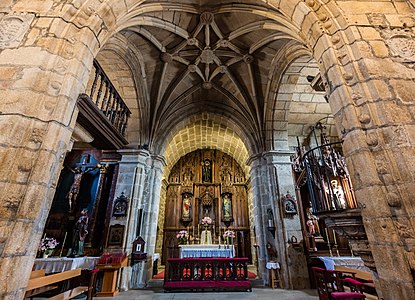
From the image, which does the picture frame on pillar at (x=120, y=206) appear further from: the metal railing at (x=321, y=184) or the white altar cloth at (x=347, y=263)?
the white altar cloth at (x=347, y=263)

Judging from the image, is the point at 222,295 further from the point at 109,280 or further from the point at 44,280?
the point at 44,280

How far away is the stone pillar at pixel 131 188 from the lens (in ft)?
17.6

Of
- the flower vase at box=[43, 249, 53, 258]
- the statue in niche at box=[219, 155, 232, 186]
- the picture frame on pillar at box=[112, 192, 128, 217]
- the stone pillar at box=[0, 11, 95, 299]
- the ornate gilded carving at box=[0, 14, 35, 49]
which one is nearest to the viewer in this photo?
the stone pillar at box=[0, 11, 95, 299]

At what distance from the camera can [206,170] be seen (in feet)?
40.1

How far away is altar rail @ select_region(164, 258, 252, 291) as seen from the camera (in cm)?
509

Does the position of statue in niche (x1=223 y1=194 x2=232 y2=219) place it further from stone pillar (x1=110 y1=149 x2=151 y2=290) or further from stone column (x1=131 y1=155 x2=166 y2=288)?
stone pillar (x1=110 y1=149 x2=151 y2=290)

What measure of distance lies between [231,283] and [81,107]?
17.2 feet

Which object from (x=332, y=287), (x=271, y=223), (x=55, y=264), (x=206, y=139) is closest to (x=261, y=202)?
(x=271, y=223)

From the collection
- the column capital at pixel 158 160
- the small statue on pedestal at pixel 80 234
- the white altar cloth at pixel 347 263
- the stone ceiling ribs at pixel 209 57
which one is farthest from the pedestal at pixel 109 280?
the white altar cloth at pixel 347 263

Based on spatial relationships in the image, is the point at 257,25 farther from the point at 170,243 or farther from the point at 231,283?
the point at 170,243

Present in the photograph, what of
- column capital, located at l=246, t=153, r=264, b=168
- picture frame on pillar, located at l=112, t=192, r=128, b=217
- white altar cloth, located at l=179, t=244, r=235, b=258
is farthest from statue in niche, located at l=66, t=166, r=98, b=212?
column capital, located at l=246, t=153, r=264, b=168

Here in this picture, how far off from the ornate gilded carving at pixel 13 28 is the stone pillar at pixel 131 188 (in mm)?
4248

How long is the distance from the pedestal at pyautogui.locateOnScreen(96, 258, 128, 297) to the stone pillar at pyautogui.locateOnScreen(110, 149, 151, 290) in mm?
507

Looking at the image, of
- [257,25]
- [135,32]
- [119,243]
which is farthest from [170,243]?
[257,25]
